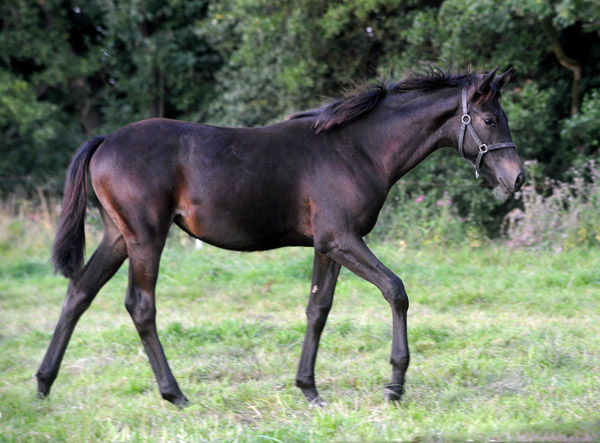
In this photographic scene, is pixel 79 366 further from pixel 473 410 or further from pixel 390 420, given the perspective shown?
pixel 473 410

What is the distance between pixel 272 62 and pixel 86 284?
35.7 feet

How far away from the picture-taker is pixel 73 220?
15.7 feet

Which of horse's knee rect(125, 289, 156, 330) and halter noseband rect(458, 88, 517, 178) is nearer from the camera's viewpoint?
halter noseband rect(458, 88, 517, 178)

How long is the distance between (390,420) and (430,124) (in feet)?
6.61

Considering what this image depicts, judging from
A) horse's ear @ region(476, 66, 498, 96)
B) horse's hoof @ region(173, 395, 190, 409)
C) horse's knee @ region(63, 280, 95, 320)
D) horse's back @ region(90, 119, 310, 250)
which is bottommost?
horse's hoof @ region(173, 395, 190, 409)

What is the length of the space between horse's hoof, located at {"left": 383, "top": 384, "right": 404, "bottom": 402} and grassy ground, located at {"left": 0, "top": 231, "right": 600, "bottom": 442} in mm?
63

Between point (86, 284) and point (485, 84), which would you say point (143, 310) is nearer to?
point (86, 284)

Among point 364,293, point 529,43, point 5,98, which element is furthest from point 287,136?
point 5,98

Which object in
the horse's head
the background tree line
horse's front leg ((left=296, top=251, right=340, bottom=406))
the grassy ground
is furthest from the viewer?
the background tree line

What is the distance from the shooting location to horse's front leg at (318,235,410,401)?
4.22 metres

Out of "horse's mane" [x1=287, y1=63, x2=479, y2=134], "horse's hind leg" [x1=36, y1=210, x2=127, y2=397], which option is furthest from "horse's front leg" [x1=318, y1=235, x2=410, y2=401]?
"horse's hind leg" [x1=36, y1=210, x2=127, y2=397]

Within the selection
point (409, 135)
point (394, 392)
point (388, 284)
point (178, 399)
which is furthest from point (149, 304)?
point (409, 135)

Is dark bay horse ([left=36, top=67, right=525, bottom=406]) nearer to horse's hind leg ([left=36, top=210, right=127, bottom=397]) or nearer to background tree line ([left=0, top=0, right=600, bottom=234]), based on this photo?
horse's hind leg ([left=36, top=210, right=127, bottom=397])

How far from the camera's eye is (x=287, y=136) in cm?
457
